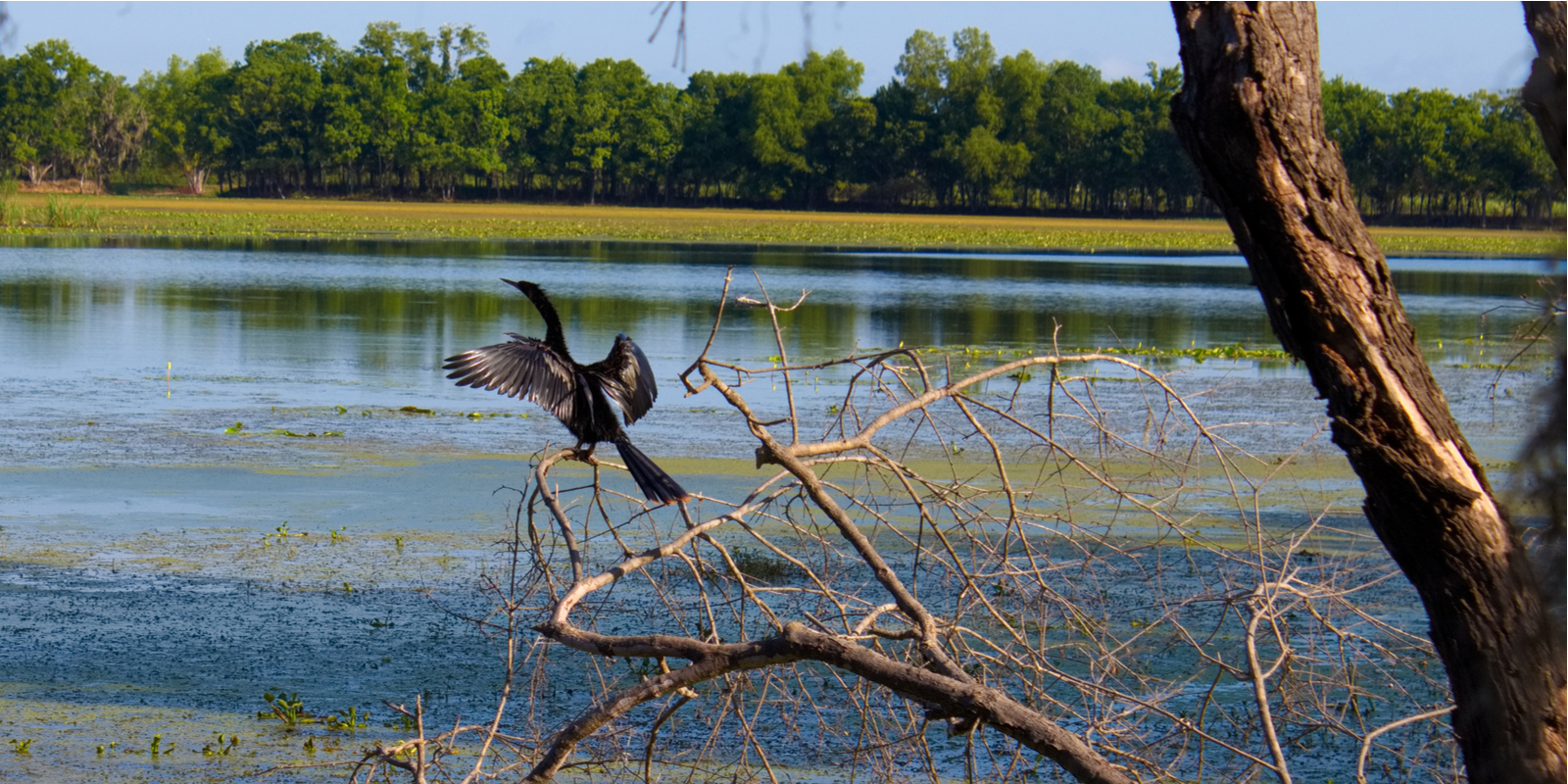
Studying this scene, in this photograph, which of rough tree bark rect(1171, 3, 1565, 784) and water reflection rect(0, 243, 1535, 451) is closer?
rough tree bark rect(1171, 3, 1565, 784)

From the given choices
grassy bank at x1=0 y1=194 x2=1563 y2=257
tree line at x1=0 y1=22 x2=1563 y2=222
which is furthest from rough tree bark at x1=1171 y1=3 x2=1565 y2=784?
tree line at x1=0 y1=22 x2=1563 y2=222

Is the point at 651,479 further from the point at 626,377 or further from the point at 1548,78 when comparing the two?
the point at 1548,78

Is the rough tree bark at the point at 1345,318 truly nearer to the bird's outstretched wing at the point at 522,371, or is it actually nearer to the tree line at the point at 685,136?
the bird's outstretched wing at the point at 522,371

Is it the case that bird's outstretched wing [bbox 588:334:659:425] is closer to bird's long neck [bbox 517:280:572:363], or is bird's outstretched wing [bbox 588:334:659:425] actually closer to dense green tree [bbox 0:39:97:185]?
bird's long neck [bbox 517:280:572:363]

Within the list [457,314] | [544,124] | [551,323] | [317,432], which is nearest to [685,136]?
[544,124]

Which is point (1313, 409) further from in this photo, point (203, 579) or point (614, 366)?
point (614, 366)

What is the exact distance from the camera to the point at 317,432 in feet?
37.4

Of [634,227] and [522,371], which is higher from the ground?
[634,227]

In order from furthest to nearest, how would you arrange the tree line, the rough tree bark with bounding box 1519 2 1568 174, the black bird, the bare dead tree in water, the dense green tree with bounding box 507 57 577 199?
the dense green tree with bounding box 507 57 577 199, the tree line, the black bird, the bare dead tree in water, the rough tree bark with bounding box 1519 2 1568 174

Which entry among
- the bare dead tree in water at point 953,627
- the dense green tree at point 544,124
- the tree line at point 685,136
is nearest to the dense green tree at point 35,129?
the tree line at point 685,136

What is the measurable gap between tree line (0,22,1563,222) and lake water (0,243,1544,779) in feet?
201

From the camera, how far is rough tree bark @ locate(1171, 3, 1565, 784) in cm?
218

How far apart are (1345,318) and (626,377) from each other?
2.40m

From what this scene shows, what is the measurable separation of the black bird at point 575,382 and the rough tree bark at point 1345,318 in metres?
1.95
